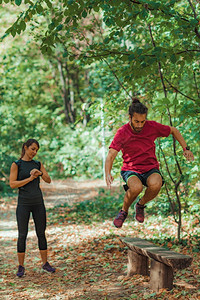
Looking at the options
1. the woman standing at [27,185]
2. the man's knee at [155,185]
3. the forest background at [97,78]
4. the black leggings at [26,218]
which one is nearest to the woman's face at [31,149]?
the woman standing at [27,185]

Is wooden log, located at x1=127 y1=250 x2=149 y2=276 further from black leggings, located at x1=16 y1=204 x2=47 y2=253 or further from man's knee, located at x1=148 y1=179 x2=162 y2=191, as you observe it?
man's knee, located at x1=148 y1=179 x2=162 y2=191

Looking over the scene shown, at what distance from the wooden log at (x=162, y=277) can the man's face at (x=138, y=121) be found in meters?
2.03

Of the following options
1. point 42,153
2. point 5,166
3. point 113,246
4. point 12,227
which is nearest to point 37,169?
point 113,246

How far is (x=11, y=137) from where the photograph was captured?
16.0 m

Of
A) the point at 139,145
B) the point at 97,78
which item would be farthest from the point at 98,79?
the point at 139,145

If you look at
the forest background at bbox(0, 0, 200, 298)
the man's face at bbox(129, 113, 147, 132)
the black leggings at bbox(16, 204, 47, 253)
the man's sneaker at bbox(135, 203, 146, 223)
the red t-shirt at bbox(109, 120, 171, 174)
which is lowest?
the black leggings at bbox(16, 204, 47, 253)

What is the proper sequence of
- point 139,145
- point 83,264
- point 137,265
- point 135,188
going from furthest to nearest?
point 83,264 → point 137,265 → point 139,145 → point 135,188

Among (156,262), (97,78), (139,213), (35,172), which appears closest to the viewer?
(139,213)

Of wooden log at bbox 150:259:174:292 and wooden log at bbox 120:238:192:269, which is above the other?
wooden log at bbox 120:238:192:269

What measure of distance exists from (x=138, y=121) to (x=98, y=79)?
1334 cm

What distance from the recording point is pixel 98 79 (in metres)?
17.5

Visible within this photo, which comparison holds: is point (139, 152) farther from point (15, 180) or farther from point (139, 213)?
point (15, 180)

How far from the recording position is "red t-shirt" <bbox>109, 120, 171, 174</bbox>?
4.64 meters

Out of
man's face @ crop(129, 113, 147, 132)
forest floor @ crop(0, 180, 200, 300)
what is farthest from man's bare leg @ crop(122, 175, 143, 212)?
forest floor @ crop(0, 180, 200, 300)
